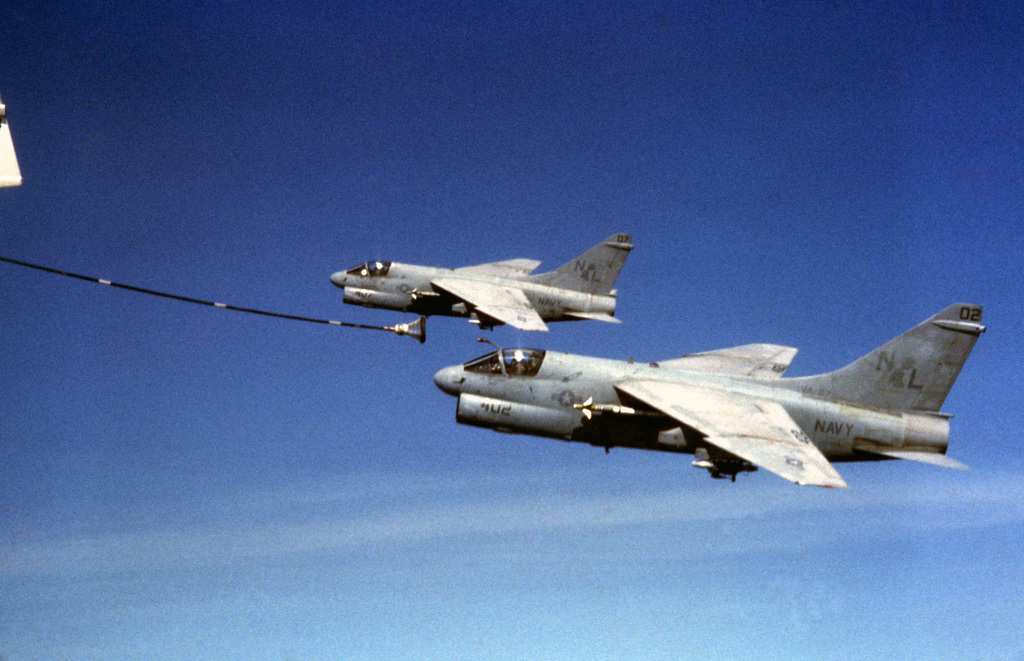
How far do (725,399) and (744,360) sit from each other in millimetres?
5678

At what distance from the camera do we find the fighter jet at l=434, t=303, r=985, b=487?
2430 cm

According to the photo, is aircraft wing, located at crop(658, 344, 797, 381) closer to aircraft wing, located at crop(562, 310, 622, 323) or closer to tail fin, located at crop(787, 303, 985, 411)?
tail fin, located at crop(787, 303, 985, 411)

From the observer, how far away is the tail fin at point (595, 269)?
3644 cm

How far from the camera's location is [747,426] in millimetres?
22938

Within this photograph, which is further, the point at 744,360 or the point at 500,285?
the point at 500,285

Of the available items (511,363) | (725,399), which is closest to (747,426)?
(725,399)

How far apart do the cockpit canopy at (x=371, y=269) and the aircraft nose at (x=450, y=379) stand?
11.4 metres

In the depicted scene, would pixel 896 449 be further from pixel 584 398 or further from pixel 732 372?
Result: pixel 584 398

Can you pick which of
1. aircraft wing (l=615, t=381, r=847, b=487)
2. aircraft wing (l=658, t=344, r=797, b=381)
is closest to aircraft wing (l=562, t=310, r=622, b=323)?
aircraft wing (l=658, t=344, r=797, b=381)

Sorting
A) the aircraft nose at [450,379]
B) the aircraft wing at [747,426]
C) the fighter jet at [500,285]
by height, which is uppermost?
the fighter jet at [500,285]

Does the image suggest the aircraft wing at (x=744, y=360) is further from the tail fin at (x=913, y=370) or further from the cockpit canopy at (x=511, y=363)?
Answer: the cockpit canopy at (x=511, y=363)

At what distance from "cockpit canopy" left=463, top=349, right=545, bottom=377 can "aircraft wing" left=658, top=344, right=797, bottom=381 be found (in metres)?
3.69

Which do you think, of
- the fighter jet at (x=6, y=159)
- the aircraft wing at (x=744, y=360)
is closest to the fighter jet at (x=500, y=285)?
the aircraft wing at (x=744, y=360)

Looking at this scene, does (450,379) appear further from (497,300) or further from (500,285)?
(500,285)
